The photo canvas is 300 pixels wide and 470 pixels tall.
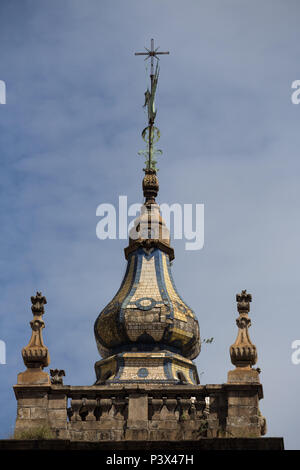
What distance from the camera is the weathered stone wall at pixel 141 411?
1602 inches

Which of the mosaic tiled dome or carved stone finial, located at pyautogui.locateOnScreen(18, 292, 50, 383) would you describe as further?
the mosaic tiled dome

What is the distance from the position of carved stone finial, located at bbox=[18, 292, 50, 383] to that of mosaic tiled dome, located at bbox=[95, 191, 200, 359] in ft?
15.5

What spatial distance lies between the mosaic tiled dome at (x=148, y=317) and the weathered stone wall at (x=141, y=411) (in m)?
4.62

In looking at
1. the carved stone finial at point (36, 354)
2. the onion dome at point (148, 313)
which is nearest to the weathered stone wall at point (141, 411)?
the carved stone finial at point (36, 354)

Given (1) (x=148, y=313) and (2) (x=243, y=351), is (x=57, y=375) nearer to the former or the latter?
(1) (x=148, y=313)

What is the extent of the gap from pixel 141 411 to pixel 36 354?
3.36 metres

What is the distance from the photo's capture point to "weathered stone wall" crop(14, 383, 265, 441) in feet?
133

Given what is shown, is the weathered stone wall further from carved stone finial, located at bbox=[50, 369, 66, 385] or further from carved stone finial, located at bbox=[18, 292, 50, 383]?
carved stone finial, located at bbox=[50, 369, 66, 385]

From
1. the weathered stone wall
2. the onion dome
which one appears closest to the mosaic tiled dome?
the onion dome

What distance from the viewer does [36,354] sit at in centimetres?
4184

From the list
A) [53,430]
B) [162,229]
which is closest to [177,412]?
[53,430]

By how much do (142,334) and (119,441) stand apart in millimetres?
7413

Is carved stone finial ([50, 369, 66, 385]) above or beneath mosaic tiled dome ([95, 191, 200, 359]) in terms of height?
beneath
